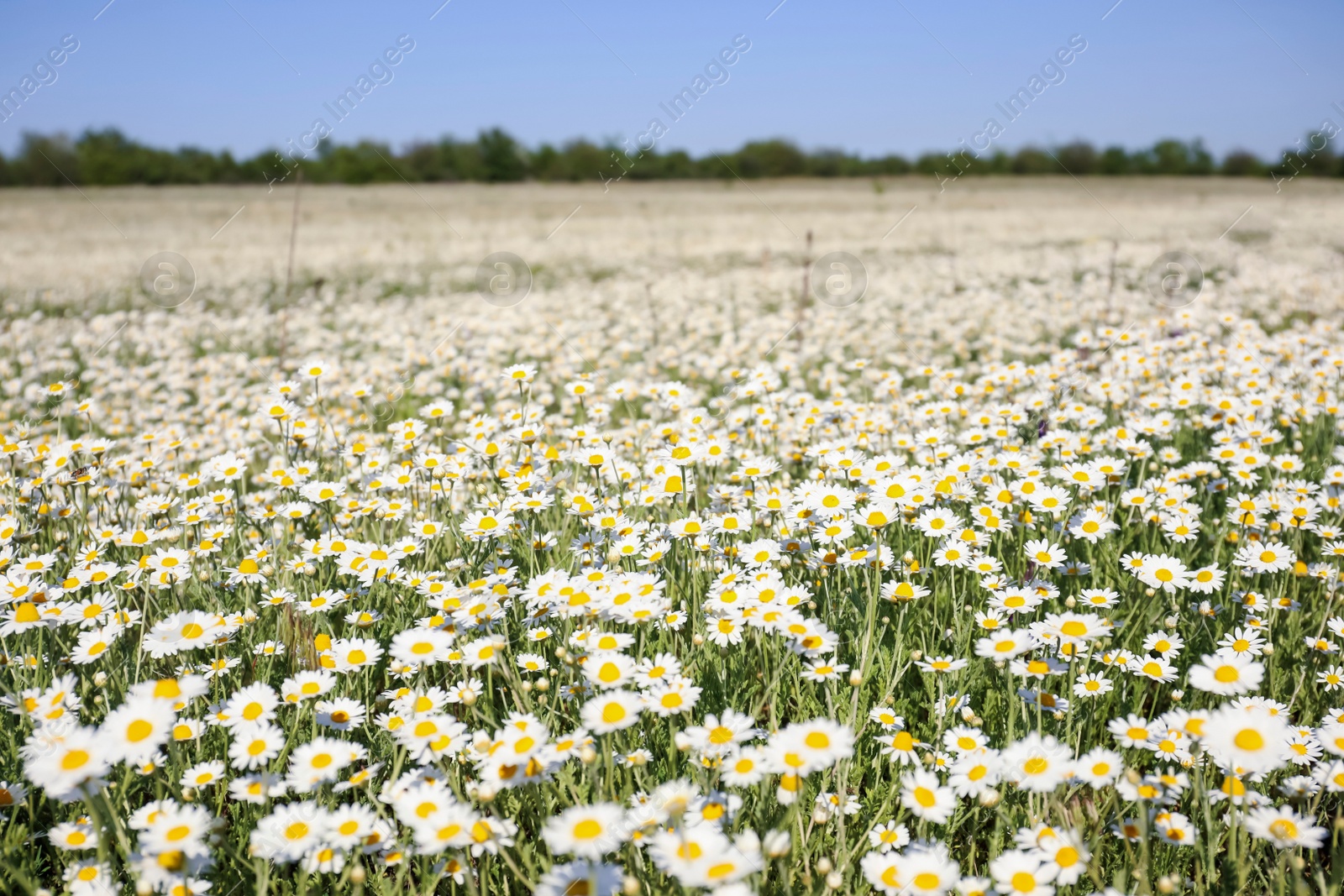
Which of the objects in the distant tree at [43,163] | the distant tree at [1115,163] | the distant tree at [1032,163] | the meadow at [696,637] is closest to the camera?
the meadow at [696,637]

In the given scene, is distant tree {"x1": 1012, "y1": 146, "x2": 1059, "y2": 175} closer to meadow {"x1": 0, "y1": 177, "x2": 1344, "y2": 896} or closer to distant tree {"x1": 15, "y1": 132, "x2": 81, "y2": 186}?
meadow {"x1": 0, "y1": 177, "x2": 1344, "y2": 896}

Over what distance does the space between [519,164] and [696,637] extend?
232 feet

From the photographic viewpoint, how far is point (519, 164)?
67.4 m

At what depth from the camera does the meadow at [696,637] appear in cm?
164

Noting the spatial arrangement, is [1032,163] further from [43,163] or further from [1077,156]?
[43,163]

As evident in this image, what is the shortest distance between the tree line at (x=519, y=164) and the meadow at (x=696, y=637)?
2258 inches

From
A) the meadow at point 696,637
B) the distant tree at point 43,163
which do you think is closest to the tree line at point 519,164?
the distant tree at point 43,163

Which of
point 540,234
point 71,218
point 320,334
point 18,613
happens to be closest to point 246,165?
point 71,218

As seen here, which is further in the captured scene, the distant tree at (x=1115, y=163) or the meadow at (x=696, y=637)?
the distant tree at (x=1115, y=163)

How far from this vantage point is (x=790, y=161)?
7712 cm

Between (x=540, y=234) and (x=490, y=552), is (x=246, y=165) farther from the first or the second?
(x=490, y=552)

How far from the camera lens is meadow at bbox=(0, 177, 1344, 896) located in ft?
5.38

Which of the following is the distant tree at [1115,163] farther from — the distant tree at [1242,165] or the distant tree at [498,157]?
the distant tree at [498,157]

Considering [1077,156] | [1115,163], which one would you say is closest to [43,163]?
[1077,156]
